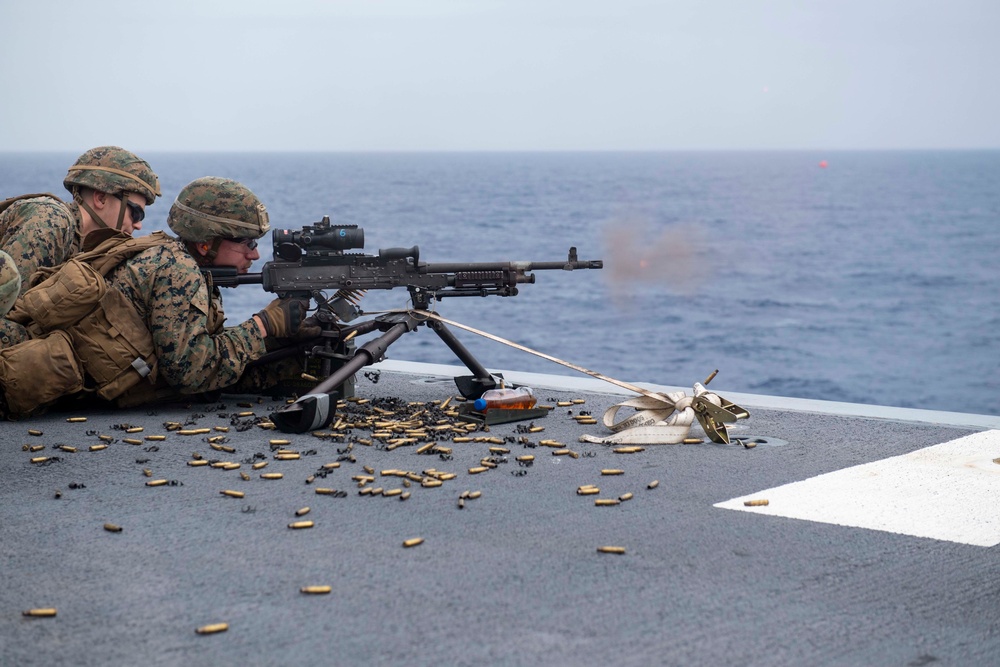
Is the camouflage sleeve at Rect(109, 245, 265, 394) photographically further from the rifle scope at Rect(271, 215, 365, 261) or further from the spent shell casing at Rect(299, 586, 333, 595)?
the spent shell casing at Rect(299, 586, 333, 595)

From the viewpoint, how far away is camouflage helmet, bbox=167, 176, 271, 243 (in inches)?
235

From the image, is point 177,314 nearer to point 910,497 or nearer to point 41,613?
point 41,613

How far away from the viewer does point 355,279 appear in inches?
246

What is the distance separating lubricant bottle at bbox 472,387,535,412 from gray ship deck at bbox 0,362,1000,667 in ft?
0.80

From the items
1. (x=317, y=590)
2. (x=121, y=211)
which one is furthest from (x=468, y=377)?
(x=317, y=590)

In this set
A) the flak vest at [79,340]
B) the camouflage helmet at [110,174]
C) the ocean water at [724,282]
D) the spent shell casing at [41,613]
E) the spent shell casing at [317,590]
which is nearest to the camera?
the spent shell casing at [41,613]

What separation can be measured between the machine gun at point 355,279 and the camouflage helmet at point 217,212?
0.14m

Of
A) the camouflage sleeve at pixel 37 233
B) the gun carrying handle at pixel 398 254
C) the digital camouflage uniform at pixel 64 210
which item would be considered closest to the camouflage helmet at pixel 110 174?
the digital camouflage uniform at pixel 64 210

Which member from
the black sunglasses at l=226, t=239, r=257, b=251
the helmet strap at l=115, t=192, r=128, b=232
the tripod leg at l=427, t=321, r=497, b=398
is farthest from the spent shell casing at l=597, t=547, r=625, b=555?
the helmet strap at l=115, t=192, r=128, b=232

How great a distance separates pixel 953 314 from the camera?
54.8 meters

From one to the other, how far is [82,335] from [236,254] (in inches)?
33.0

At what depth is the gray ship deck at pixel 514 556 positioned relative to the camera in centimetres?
316

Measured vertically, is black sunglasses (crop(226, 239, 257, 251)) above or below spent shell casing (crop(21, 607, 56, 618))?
above

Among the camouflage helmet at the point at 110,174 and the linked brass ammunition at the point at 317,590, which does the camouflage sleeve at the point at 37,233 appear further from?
the linked brass ammunition at the point at 317,590
